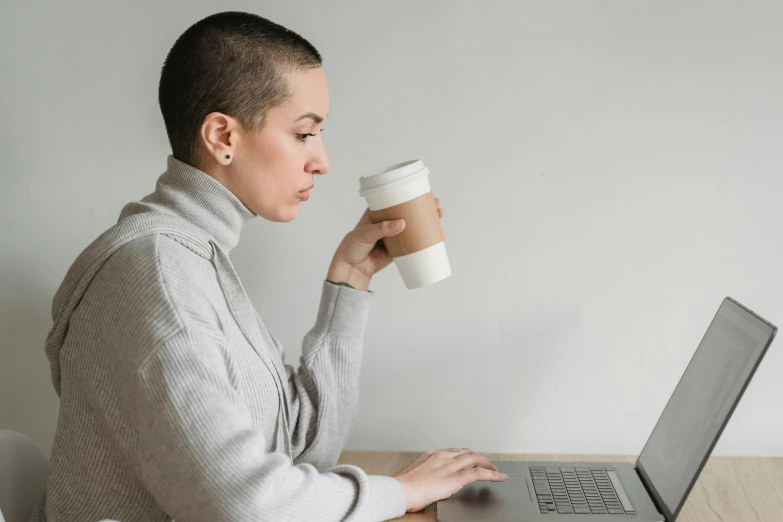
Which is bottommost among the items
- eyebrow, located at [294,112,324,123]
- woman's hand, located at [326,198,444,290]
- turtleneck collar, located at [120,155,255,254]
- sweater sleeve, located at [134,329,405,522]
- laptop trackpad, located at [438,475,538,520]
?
laptop trackpad, located at [438,475,538,520]

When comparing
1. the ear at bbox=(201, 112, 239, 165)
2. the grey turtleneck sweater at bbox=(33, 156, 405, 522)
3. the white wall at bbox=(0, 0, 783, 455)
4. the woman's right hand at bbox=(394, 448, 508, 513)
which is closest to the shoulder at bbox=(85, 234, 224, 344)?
the grey turtleneck sweater at bbox=(33, 156, 405, 522)

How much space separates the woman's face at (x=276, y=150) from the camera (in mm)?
1103

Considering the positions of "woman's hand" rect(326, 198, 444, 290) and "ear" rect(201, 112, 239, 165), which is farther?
"woman's hand" rect(326, 198, 444, 290)

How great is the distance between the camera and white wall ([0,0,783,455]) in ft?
4.58

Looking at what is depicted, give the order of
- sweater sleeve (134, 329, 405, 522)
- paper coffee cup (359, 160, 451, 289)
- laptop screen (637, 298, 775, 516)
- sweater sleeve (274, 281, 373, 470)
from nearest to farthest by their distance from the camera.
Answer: sweater sleeve (134, 329, 405, 522) → laptop screen (637, 298, 775, 516) → paper coffee cup (359, 160, 451, 289) → sweater sleeve (274, 281, 373, 470)

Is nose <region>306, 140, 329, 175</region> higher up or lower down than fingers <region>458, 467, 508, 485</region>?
higher up

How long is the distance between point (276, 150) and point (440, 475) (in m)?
0.53

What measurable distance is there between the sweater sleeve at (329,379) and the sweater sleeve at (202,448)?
0.36 m

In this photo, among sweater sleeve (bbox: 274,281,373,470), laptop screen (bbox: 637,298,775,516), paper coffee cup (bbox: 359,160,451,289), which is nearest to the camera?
laptop screen (bbox: 637,298,775,516)

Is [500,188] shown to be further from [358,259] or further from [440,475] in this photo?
[440,475]

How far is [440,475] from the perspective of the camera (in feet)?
3.81

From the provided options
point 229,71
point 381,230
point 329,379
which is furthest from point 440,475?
point 229,71

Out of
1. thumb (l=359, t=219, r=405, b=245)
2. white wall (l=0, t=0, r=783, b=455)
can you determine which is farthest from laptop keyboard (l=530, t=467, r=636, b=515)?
thumb (l=359, t=219, r=405, b=245)

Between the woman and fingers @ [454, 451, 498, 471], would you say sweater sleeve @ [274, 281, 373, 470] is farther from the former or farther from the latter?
fingers @ [454, 451, 498, 471]
